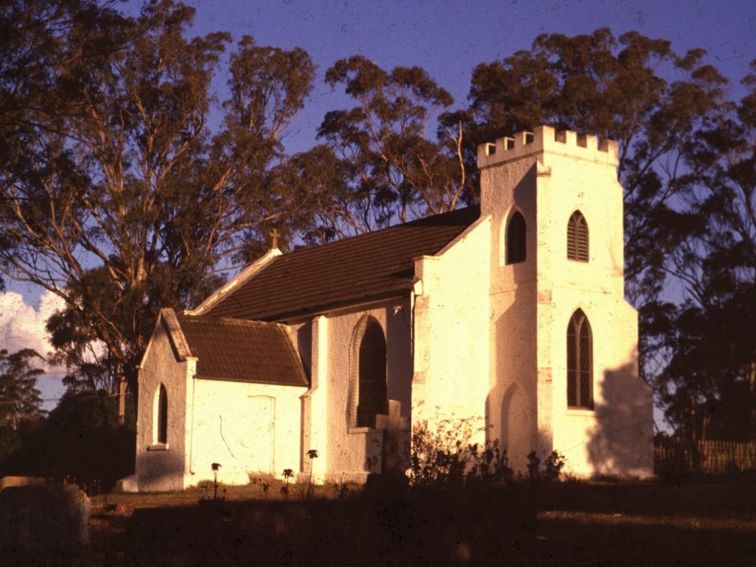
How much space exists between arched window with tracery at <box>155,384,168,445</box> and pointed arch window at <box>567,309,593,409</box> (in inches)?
476

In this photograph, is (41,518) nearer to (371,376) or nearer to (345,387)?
(371,376)

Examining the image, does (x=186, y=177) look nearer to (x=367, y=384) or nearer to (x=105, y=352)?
(x=105, y=352)

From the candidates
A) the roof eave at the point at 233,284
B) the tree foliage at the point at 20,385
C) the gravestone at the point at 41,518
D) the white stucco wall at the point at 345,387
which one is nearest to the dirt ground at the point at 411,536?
the gravestone at the point at 41,518

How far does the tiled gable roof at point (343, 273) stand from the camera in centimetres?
3662

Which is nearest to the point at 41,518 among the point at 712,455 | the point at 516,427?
the point at 516,427

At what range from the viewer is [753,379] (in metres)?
48.3

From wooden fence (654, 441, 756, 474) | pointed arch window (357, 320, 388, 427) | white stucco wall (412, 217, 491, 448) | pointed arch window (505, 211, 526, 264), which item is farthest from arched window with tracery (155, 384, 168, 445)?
wooden fence (654, 441, 756, 474)

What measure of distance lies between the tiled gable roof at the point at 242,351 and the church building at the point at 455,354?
44mm

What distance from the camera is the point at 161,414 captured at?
37.5m

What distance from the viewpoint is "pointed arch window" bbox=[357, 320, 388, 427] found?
35.8 metres

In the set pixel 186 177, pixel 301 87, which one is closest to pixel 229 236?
pixel 186 177

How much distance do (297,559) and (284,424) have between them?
22895 millimetres

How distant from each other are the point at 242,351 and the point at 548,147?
11.0 metres

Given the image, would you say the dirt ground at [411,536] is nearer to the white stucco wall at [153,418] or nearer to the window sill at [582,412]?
the window sill at [582,412]
